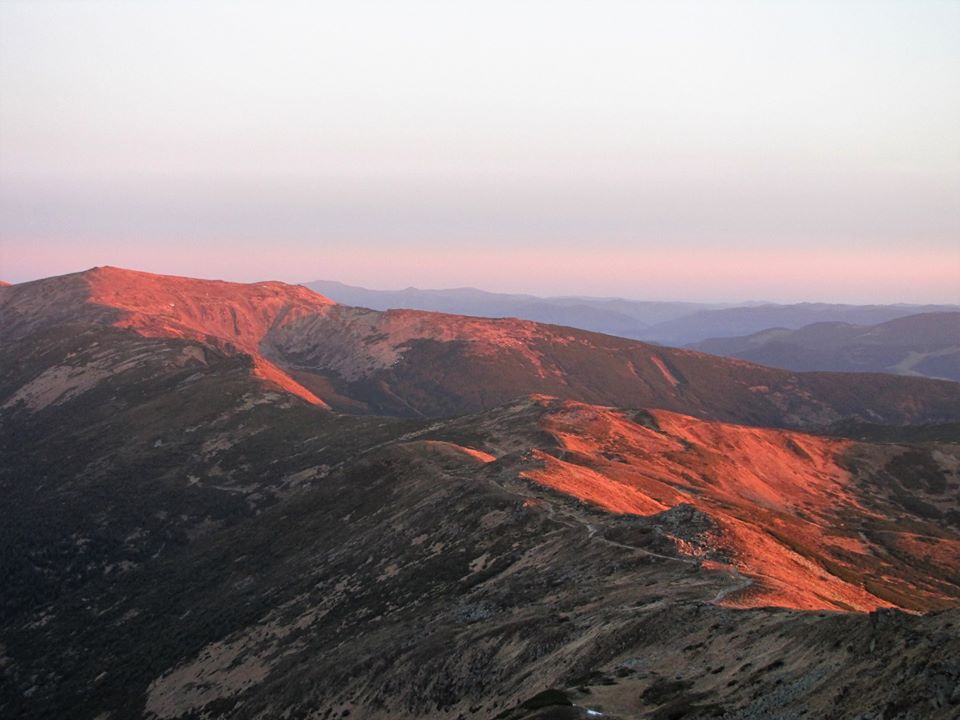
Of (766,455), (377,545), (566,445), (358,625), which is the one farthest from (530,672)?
(766,455)

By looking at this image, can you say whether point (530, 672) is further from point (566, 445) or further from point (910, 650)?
point (566, 445)

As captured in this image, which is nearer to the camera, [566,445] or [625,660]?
[625,660]

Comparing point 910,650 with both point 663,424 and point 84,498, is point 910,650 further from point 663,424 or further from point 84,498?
point 84,498

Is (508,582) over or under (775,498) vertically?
over

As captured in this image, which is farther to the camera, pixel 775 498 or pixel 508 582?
pixel 775 498

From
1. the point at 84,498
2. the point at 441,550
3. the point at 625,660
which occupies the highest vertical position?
the point at 625,660

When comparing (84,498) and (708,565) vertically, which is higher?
(708,565)

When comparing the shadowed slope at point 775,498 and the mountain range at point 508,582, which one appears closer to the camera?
the mountain range at point 508,582

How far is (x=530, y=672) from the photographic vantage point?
181ft

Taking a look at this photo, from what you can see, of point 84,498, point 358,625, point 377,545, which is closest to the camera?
point 358,625

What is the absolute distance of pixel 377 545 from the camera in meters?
108

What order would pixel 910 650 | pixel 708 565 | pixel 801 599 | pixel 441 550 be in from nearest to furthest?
pixel 910 650
pixel 801 599
pixel 708 565
pixel 441 550

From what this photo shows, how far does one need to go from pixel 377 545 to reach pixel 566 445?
2329 inches

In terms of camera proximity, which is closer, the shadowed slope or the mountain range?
the mountain range
